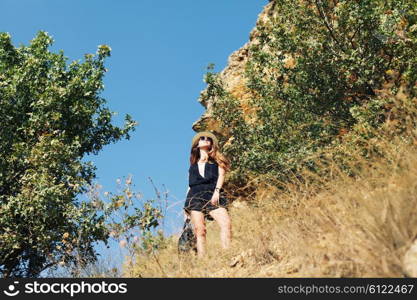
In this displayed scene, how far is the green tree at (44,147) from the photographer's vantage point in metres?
15.2

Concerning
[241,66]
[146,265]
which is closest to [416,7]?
[146,265]

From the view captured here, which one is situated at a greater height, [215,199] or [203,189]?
[203,189]

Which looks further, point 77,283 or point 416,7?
point 416,7

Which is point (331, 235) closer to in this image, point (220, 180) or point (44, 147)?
point (220, 180)

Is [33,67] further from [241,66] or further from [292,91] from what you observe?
[241,66]

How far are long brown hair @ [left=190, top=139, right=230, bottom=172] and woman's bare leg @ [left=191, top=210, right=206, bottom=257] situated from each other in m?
1.08

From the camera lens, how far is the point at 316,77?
15969 mm

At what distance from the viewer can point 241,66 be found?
2955cm

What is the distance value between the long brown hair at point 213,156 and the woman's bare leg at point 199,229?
1.08 metres

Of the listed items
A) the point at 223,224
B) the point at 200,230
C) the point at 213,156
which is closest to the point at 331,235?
the point at 223,224

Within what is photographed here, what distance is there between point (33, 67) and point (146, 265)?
12.7 meters

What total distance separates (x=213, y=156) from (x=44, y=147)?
8.83 metres

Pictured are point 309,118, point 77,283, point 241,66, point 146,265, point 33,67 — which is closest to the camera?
point 77,283

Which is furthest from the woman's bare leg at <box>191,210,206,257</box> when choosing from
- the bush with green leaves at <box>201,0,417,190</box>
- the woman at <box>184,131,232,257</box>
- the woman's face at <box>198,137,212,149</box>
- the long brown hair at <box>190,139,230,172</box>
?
the bush with green leaves at <box>201,0,417,190</box>
